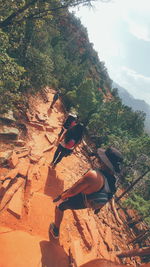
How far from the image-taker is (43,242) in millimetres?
3611

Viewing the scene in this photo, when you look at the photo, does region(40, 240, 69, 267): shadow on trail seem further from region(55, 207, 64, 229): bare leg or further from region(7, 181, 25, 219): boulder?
region(7, 181, 25, 219): boulder

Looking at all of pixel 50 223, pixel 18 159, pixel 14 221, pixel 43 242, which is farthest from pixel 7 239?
pixel 18 159

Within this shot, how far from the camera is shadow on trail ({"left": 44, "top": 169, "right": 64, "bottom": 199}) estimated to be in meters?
5.23

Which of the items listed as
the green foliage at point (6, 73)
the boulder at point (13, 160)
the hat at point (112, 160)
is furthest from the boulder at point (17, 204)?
the green foliage at point (6, 73)

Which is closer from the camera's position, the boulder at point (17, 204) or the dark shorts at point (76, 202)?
the dark shorts at point (76, 202)

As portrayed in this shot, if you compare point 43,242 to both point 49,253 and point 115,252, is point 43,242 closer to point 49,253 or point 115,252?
point 49,253

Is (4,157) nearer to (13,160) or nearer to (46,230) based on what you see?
(13,160)

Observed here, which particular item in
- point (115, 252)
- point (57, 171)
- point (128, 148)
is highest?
point (128, 148)

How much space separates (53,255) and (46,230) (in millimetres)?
599

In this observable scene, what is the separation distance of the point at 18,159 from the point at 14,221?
2.19 meters

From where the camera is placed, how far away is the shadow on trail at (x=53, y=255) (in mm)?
3303

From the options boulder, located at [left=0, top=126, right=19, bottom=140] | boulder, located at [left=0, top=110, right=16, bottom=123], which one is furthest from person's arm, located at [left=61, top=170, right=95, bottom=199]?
boulder, located at [left=0, top=110, right=16, bottom=123]

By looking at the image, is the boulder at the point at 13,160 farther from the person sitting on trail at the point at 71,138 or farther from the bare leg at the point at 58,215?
the bare leg at the point at 58,215

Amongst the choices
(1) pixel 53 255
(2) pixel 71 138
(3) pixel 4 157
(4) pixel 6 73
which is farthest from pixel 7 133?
(1) pixel 53 255
